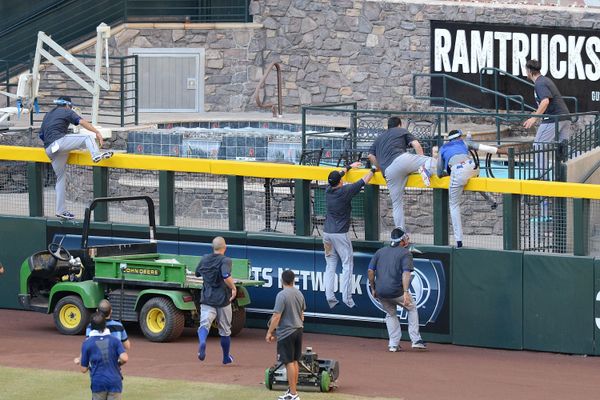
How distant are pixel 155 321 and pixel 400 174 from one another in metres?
3.60

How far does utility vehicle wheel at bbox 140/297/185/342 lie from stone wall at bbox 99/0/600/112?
11619 mm

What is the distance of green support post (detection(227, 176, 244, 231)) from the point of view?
2071cm

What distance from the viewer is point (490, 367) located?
59.7ft

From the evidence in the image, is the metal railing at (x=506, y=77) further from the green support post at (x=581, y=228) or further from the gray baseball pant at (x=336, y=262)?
the gray baseball pant at (x=336, y=262)

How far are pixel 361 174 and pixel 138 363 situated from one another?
13.1ft

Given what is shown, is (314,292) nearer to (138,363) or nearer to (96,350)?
(138,363)

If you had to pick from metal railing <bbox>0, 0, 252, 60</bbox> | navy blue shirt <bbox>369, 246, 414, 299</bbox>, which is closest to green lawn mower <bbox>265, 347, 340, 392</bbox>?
navy blue shirt <bbox>369, 246, 414, 299</bbox>

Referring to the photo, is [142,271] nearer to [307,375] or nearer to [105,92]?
[307,375]

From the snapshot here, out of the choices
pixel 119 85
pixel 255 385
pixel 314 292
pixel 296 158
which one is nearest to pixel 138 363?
pixel 255 385

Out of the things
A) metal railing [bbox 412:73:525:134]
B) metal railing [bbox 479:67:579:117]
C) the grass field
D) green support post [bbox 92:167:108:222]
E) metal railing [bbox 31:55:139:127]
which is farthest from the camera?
metal railing [bbox 31:55:139:127]

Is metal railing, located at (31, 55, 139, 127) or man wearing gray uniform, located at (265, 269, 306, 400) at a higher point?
metal railing, located at (31, 55, 139, 127)

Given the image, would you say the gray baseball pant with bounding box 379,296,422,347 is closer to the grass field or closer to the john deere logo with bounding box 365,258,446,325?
the john deere logo with bounding box 365,258,446,325

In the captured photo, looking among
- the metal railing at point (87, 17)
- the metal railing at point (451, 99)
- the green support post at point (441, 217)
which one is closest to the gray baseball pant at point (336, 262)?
the green support post at point (441, 217)

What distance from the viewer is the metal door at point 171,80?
31.0 metres
